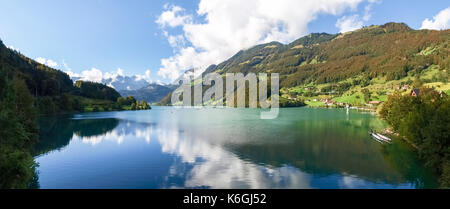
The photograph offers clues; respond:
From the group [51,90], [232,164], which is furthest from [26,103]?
[51,90]

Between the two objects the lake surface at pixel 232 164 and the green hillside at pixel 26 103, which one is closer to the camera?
the green hillside at pixel 26 103

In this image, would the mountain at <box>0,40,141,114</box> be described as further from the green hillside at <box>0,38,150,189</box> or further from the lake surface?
the lake surface

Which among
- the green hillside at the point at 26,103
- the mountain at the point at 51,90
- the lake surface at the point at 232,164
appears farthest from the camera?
the mountain at the point at 51,90

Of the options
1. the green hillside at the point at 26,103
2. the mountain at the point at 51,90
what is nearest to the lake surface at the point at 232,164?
the green hillside at the point at 26,103

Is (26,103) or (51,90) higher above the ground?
(51,90)

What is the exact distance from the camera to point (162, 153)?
123 ft

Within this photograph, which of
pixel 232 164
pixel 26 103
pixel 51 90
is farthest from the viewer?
pixel 51 90

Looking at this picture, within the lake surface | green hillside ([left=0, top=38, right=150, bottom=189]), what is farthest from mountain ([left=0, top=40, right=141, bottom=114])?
the lake surface

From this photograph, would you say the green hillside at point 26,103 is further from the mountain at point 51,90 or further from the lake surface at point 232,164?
the lake surface at point 232,164

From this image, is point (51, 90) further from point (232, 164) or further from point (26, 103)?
point (232, 164)

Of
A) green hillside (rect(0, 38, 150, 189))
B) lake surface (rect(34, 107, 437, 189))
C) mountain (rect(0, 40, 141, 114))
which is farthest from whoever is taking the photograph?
mountain (rect(0, 40, 141, 114))

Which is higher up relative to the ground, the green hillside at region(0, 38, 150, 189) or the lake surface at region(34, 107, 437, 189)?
the green hillside at region(0, 38, 150, 189)
